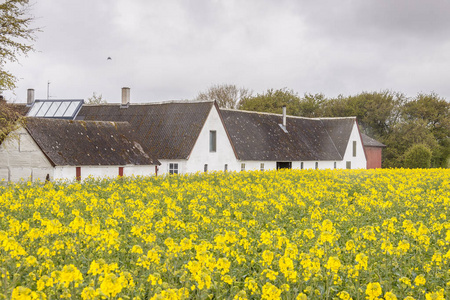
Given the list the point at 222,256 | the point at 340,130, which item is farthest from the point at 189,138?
the point at 222,256

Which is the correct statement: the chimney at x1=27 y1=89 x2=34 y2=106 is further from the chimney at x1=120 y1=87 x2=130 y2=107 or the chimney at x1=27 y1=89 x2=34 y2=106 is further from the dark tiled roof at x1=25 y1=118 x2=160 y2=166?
the dark tiled roof at x1=25 y1=118 x2=160 y2=166

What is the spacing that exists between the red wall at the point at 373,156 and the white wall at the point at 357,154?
2.42m

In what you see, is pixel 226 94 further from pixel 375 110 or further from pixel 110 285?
pixel 110 285

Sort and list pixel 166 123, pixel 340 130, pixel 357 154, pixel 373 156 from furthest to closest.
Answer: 1. pixel 373 156
2. pixel 357 154
3. pixel 340 130
4. pixel 166 123

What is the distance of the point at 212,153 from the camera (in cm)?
4159

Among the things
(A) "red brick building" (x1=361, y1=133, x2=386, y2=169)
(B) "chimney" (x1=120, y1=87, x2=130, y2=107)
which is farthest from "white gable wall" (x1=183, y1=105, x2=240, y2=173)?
(A) "red brick building" (x1=361, y1=133, x2=386, y2=169)

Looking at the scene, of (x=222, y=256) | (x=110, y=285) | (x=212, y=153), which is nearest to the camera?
(x=110, y=285)

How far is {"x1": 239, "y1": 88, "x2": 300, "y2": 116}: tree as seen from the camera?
3054 inches

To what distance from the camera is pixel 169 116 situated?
42.6 m

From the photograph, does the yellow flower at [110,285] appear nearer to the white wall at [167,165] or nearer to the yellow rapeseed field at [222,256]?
the yellow rapeseed field at [222,256]

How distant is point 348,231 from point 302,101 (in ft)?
231

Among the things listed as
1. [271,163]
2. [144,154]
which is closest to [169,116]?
[144,154]

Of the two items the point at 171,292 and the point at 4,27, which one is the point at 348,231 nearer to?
the point at 171,292

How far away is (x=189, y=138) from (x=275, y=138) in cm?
1202
